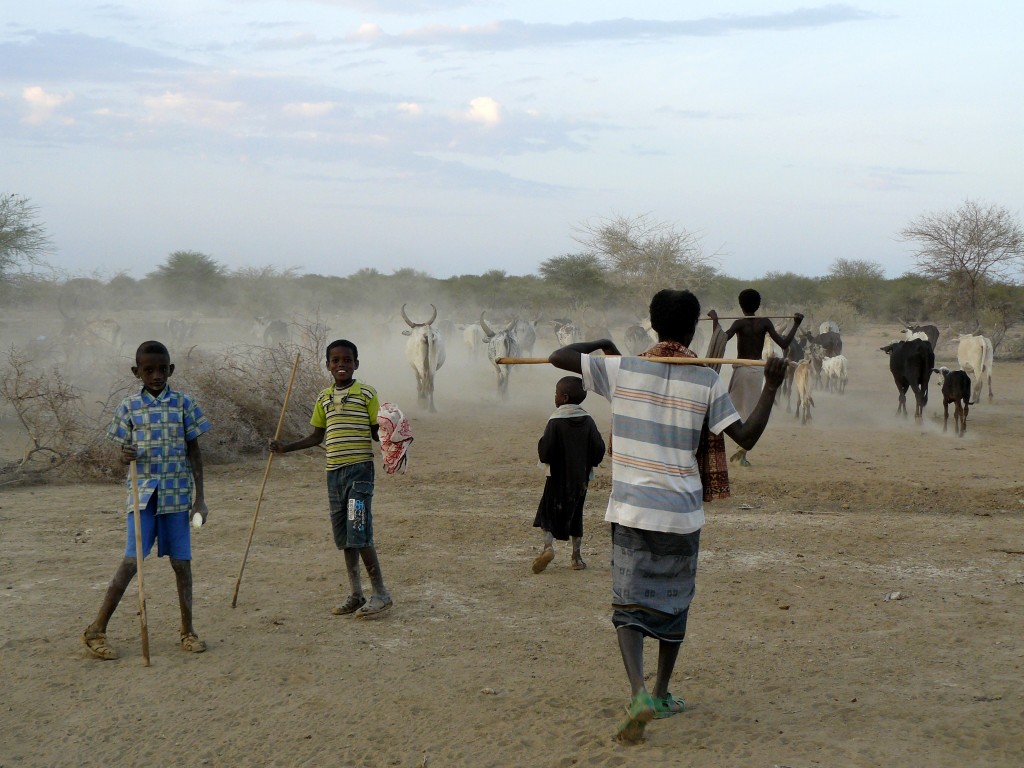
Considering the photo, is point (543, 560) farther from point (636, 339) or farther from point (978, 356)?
point (636, 339)

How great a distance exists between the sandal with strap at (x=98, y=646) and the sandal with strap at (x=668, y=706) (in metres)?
2.85

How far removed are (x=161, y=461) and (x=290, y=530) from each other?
3.06 m

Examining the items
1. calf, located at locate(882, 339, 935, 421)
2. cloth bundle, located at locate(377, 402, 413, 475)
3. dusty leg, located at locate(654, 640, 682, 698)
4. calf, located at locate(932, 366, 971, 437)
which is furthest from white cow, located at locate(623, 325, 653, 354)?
dusty leg, located at locate(654, 640, 682, 698)

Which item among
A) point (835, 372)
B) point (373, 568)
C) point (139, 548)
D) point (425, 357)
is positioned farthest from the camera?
point (835, 372)

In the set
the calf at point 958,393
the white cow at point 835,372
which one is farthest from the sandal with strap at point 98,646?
the white cow at point 835,372

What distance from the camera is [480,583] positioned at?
6.63 meters

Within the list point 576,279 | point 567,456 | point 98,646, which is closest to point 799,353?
point 567,456

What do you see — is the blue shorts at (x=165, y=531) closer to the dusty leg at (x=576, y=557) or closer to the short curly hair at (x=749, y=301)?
the dusty leg at (x=576, y=557)

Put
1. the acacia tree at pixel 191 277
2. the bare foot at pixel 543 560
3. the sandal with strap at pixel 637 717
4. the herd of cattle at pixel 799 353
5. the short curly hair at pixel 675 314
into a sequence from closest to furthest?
the sandal with strap at pixel 637 717 < the short curly hair at pixel 675 314 < the bare foot at pixel 543 560 < the herd of cattle at pixel 799 353 < the acacia tree at pixel 191 277

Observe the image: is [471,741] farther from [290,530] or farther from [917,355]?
[917,355]

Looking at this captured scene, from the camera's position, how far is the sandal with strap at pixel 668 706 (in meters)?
4.21

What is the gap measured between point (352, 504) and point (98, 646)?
5.01 feet

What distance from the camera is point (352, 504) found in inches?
223

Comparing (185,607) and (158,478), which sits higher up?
(158,478)
